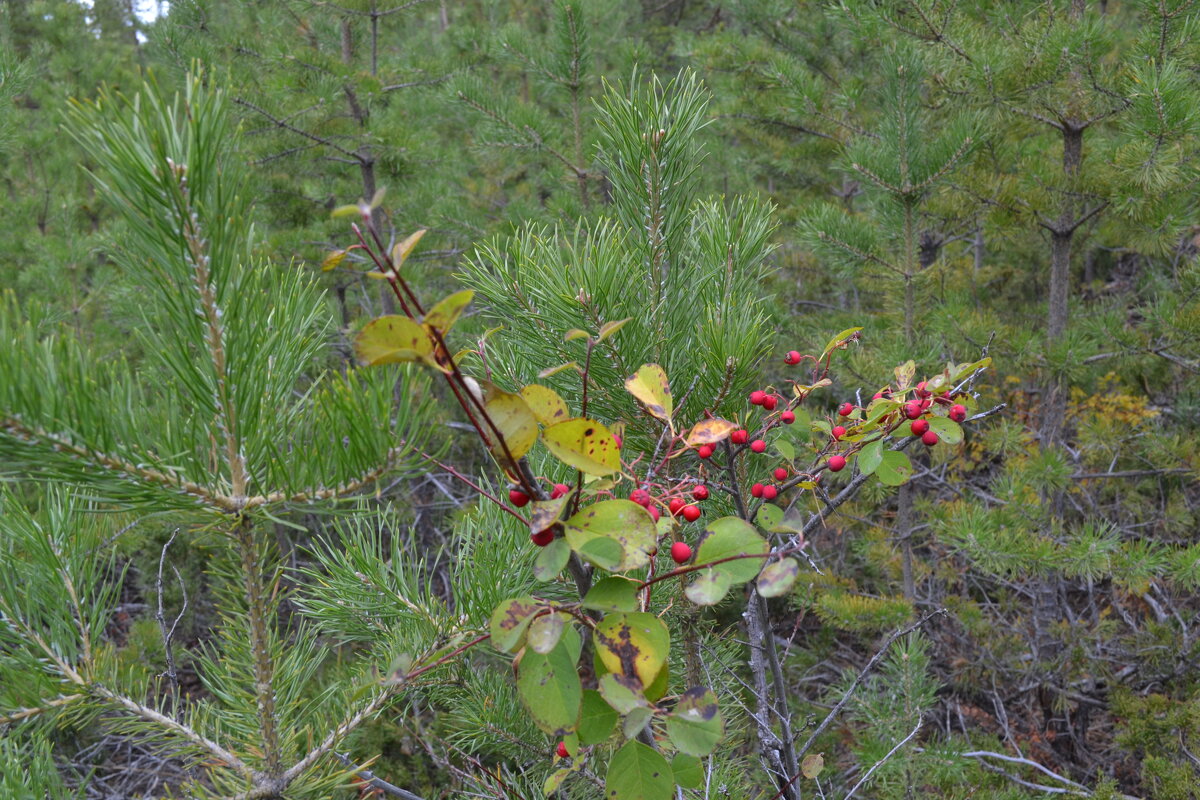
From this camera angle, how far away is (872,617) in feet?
9.81

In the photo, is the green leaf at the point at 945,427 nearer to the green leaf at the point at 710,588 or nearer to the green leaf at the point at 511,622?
the green leaf at the point at 710,588

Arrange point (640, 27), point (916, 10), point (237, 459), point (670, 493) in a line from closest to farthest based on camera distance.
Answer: point (237, 459), point (670, 493), point (916, 10), point (640, 27)

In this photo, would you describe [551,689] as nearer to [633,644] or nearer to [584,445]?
[633,644]

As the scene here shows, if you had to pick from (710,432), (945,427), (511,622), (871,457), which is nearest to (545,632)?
(511,622)

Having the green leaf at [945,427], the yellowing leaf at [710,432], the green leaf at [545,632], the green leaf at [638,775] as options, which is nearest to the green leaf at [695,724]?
the green leaf at [638,775]

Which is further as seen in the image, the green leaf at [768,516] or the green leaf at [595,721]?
the green leaf at [768,516]

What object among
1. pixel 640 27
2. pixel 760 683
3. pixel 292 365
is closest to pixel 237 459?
pixel 292 365

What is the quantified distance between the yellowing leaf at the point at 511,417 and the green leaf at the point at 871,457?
50 cm

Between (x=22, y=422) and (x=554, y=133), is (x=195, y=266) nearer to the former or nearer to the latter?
(x=22, y=422)

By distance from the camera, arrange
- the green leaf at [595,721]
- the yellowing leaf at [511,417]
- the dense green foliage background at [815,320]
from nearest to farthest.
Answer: the yellowing leaf at [511,417] < the green leaf at [595,721] < the dense green foliage background at [815,320]

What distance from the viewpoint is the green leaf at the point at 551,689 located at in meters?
0.67

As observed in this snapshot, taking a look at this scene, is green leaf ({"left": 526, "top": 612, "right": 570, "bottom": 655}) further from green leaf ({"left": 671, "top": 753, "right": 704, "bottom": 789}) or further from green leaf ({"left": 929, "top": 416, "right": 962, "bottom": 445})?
green leaf ({"left": 929, "top": 416, "right": 962, "bottom": 445})

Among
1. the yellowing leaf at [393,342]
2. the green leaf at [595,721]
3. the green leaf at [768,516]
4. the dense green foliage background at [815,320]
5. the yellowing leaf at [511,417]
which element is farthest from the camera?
the dense green foliage background at [815,320]

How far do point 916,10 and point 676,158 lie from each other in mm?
2437
